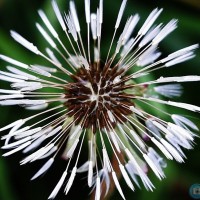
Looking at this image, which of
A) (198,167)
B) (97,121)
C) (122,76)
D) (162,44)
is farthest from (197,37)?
(97,121)

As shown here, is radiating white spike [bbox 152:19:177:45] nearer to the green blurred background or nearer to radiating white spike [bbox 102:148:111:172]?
radiating white spike [bbox 102:148:111:172]

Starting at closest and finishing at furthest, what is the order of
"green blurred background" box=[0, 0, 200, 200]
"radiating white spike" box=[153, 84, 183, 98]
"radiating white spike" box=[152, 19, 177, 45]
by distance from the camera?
"radiating white spike" box=[152, 19, 177, 45] < "radiating white spike" box=[153, 84, 183, 98] < "green blurred background" box=[0, 0, 200, 200]

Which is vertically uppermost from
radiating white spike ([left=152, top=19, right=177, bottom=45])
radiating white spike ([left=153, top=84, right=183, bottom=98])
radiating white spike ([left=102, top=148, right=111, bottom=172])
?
radiating white spike ([left=152, top=19, right=177, bottom=45])

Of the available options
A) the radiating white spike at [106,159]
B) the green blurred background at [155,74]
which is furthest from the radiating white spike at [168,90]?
the radiating white spike at [106,159]

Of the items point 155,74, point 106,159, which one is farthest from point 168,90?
point 106,159

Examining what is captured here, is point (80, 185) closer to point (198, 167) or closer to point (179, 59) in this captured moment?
point (198, 167)

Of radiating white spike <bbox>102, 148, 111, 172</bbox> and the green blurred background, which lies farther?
the green blurred background

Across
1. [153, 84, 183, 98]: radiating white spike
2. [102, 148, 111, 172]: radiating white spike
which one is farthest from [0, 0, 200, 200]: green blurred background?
[102, 148, 111, 172]: radiating white spike

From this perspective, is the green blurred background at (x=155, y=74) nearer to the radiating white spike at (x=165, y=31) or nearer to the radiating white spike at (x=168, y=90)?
the radiating white spike at (x=168, y=90)
